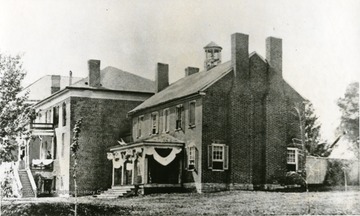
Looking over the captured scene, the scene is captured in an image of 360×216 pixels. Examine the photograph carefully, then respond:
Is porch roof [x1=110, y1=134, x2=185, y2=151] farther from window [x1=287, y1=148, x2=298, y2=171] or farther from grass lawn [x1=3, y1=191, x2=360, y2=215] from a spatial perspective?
grass lawn [x1=3, y1=191, x2=360, y2=215]

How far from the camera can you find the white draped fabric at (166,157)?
15.5m

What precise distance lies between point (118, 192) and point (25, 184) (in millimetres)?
3578

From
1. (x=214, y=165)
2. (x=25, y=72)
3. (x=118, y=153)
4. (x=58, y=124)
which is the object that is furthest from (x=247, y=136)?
(x=25, y=72)

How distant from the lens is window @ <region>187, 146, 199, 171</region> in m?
15.0

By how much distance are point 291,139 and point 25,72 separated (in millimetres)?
7424

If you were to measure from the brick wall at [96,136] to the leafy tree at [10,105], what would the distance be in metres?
3.55

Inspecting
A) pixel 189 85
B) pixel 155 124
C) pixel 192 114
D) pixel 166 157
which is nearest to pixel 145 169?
pixel 166 157

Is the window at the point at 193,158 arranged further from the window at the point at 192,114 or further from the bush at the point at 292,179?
the bush at the point at 292,179

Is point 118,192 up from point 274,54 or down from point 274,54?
down

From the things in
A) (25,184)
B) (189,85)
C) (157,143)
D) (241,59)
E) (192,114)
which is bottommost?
(25,184)

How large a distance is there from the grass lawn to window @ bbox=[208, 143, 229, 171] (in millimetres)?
1969

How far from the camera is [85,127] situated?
14.2 meters

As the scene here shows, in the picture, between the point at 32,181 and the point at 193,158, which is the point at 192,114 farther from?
the point at 32,181

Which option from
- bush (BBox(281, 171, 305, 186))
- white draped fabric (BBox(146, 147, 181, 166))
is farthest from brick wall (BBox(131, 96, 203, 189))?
bush (BBox(281, 171, 305, 186))
